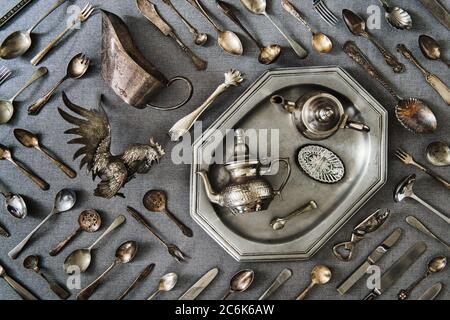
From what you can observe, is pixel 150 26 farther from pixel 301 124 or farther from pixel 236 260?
pixel 236 260

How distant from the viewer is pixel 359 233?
119 centimetres

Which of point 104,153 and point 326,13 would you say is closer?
point 104,153

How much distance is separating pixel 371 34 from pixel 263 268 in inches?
26.8

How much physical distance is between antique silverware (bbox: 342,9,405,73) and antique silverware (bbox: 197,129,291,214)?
384 millimetres

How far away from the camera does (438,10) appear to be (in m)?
1.19

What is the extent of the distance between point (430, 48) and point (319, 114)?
358 millimetres

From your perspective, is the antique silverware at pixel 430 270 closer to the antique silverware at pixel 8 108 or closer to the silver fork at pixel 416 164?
the silver fork at pixel 416 164

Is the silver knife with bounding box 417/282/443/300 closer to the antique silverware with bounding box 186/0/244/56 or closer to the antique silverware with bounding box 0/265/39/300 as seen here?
the antique silverware with bounding box 186/0/244/56

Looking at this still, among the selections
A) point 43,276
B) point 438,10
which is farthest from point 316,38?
point 43,276

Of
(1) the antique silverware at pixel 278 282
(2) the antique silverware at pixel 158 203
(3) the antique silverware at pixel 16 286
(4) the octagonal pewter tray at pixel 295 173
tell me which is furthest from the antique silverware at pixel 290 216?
(3) the antique silverware at pixel 16 286

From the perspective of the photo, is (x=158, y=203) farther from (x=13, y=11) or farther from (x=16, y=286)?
(x=13, y=11)

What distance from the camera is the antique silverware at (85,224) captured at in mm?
1203

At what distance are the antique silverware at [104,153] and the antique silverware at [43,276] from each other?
0.88 feet
